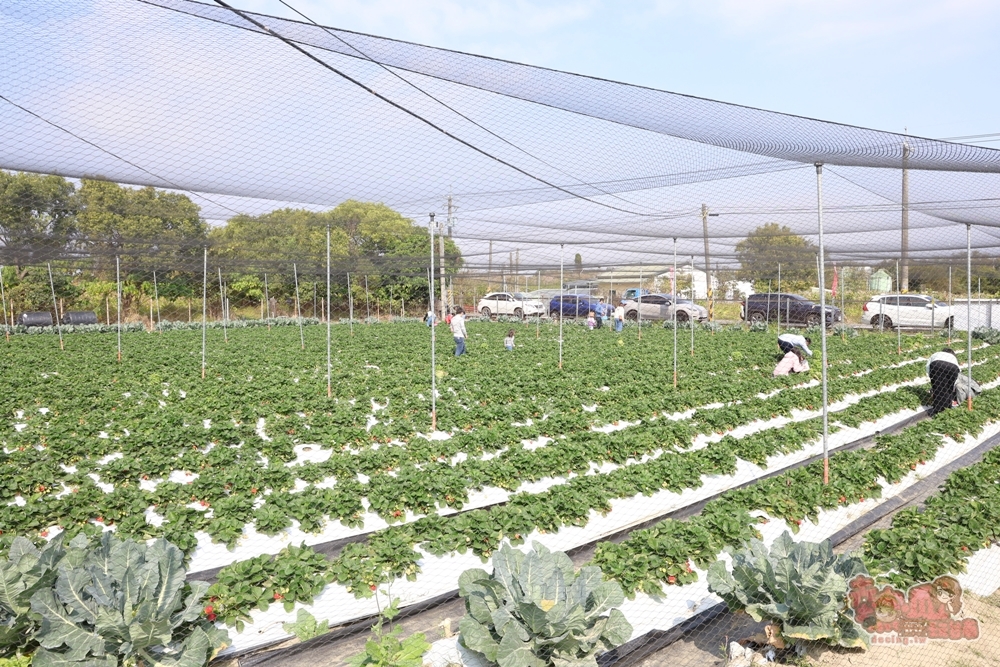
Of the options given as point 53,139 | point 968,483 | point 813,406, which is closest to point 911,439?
point 968,483

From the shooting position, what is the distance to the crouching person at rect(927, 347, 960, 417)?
9703 mm

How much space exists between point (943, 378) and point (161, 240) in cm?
1349

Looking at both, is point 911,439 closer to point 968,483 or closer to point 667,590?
point 968,483

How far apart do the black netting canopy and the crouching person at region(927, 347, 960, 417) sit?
7.44ft

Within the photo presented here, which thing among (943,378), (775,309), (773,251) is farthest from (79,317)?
(943,378)

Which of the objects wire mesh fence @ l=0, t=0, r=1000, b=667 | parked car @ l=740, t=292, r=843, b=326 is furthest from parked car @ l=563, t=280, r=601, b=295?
wire mesh fence @ l=0, t=0, r=1000, b=667

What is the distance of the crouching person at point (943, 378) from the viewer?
970 centimetres

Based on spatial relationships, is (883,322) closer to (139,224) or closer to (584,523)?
(584,523)

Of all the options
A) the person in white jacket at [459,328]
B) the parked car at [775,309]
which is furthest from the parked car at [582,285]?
the person in white jacket at [459,328]

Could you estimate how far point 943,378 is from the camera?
983 centimetres

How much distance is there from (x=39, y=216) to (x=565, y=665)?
8110mm

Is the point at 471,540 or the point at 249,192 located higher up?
the point at 249,192

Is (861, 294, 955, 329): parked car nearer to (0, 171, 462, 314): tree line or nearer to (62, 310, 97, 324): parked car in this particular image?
(0, 171, 462, 314): tree line

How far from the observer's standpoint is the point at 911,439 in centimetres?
756
